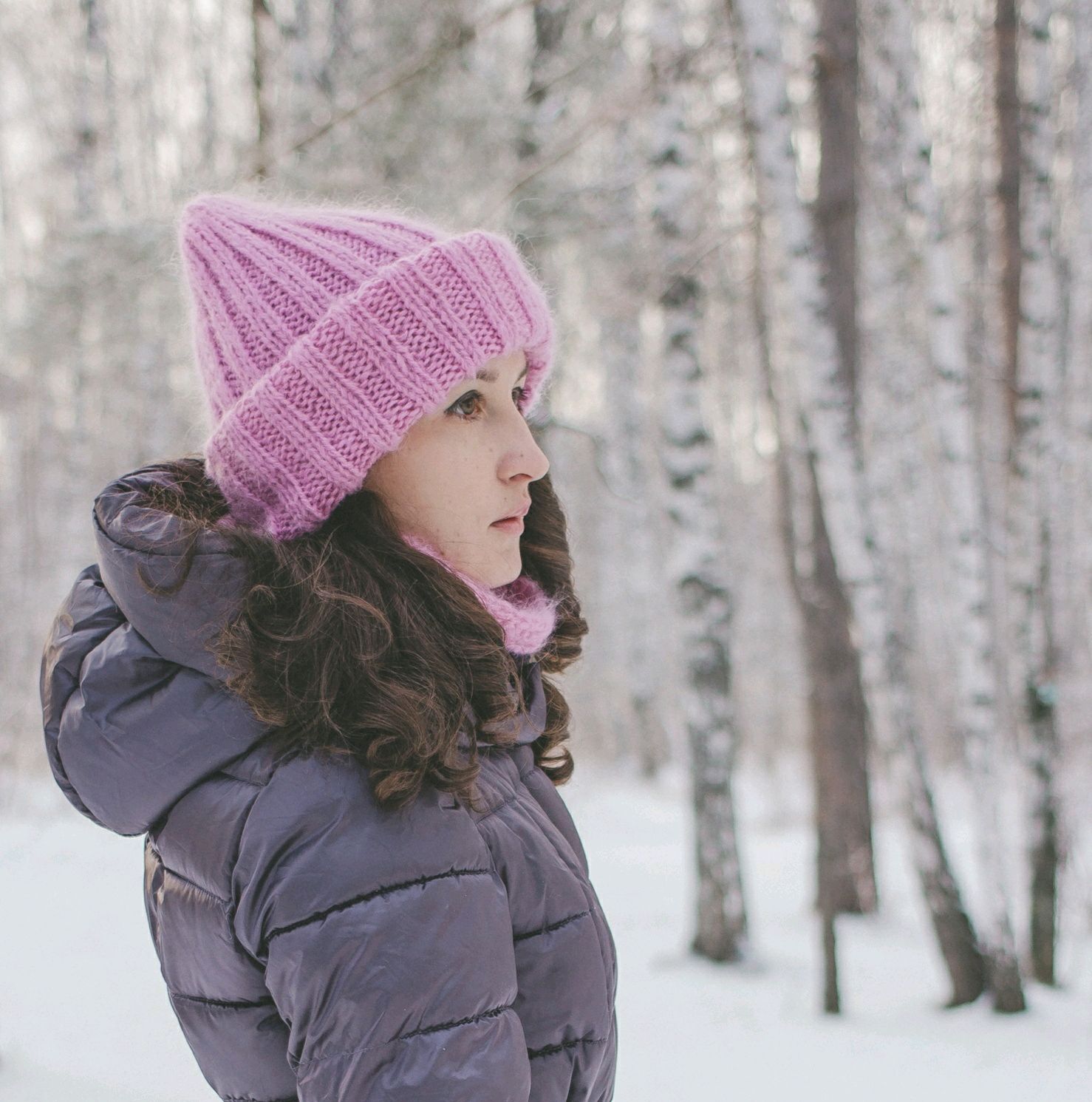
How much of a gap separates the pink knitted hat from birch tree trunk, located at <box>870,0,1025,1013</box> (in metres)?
4.04

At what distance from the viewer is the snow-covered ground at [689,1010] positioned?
358 cm

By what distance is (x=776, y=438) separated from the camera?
691cm

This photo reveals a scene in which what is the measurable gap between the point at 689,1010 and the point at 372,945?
4.49 meters

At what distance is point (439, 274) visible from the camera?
1.27 meters

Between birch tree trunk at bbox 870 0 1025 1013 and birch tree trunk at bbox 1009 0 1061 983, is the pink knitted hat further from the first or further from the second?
birch tree trunk at bbox 1009 0 1061 983

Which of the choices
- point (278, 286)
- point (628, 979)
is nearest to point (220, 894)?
point (278, 286)

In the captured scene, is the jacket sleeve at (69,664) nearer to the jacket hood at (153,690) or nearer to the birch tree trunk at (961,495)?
the jacket hood at (153,690)

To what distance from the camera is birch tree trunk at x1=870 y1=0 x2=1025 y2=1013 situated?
15.3ft

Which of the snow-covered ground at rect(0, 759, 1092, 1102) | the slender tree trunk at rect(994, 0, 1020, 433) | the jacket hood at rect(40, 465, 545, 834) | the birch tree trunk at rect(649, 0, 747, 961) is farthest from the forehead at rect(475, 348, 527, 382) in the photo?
the slender tree trunk at rect(994, 0, 1020, 433)

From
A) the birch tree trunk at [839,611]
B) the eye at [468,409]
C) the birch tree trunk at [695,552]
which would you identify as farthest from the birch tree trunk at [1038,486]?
the eye at [468,409]

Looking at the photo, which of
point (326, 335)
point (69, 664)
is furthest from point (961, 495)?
point (69, 664)

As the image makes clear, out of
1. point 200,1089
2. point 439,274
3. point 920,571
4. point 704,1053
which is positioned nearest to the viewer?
point 439,274

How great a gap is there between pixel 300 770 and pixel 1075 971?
5.37 m

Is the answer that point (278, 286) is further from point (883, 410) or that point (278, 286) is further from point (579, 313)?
point (579, 313)
